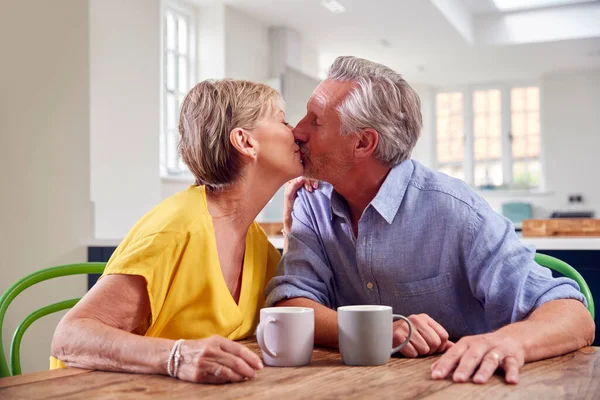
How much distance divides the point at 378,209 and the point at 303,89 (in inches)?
242

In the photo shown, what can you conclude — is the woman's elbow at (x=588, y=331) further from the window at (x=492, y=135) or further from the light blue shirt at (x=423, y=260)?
the window at (x=492, y=135)

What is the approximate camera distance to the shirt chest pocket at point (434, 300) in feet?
4.70

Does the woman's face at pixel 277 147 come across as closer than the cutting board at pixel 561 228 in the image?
Yes

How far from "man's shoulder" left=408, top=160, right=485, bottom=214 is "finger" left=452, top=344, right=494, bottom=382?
Answer: 42 cm

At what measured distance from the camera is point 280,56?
7289mm

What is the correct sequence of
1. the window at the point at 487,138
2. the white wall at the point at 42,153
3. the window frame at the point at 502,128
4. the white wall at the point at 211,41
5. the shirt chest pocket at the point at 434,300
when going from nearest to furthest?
the shirt chest pocket at the point at 434,300 → the white wall at the point at 42,153 → the white wall at the point at 211,41 → the window frame at the point at 502,128 → the window at the point at 487,138

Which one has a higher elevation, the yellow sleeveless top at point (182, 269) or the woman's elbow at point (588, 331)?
the yellow sleeveless top at point (182, 269)

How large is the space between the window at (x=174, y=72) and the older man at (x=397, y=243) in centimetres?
438

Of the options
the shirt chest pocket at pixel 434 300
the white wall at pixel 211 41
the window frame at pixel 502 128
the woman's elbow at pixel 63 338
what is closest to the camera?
the woman's elbow at pixel 63 338

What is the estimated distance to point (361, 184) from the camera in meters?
1.54

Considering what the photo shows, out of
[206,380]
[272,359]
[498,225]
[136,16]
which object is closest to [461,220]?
[498,225]

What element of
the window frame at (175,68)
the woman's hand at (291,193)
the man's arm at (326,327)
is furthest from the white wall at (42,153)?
the window frame at (175,68)

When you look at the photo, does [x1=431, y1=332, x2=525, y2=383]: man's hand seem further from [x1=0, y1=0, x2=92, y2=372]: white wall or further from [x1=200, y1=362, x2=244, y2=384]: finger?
[x1=0, y1=0, x2=92, y2=372]: white wall

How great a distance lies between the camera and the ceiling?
6.86 m
